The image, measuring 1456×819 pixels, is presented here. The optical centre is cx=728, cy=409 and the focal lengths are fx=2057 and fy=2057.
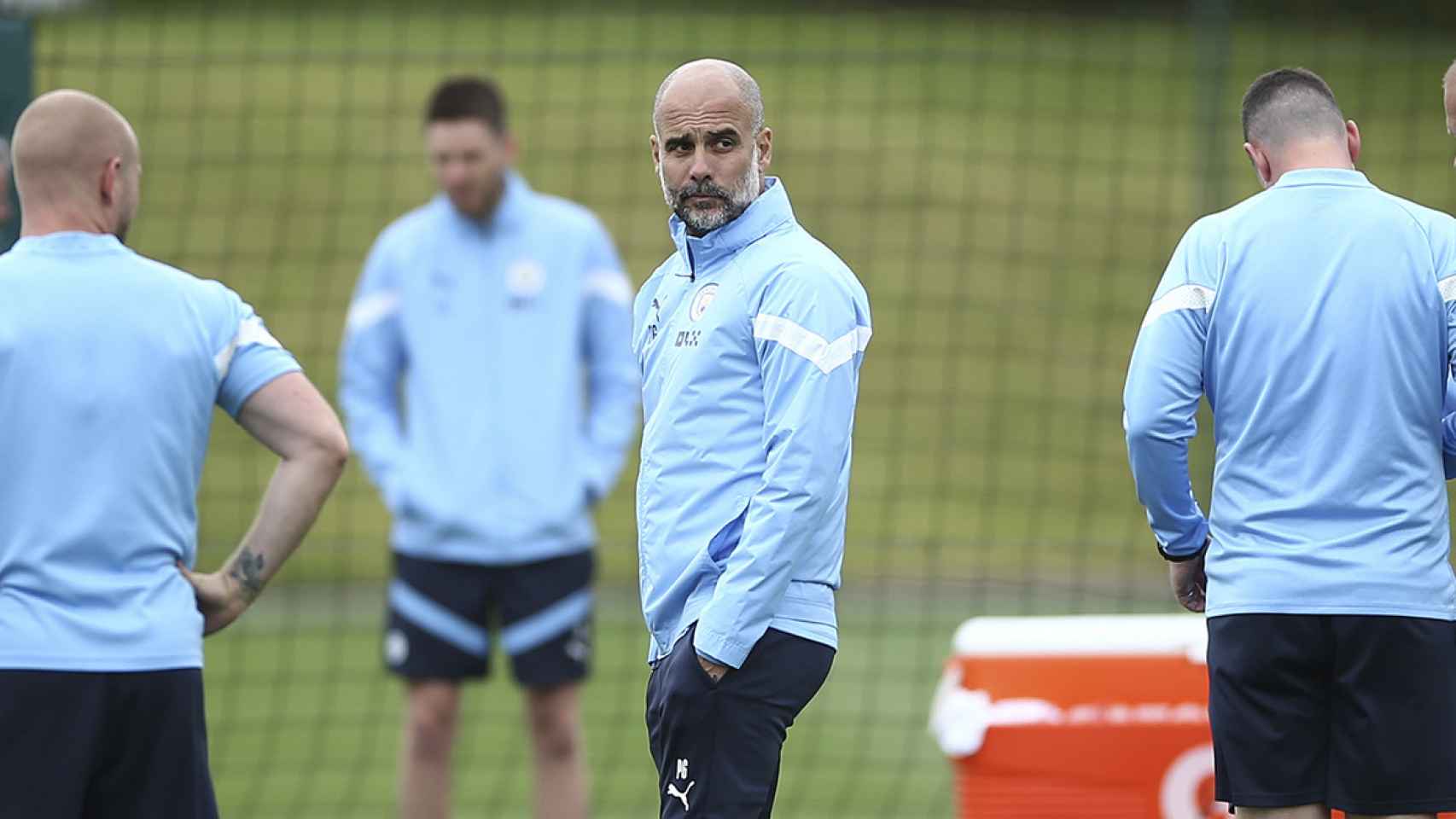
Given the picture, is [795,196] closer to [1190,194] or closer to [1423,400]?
[1190,194]

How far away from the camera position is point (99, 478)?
3.58 meters

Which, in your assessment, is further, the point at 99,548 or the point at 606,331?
the point at 606,331

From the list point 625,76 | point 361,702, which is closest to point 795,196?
point 625,76

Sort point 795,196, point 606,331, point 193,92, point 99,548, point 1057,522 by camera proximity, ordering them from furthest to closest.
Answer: point 193,92, point 795,196, point 1057,522, point 606,331, point 99,548

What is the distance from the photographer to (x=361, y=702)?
877cm

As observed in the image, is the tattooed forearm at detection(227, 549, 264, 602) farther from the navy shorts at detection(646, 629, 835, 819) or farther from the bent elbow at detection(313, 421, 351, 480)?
the navy shorts at detection(646, 629, 835, 819)

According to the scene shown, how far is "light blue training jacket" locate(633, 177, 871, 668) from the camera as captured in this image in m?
3.55

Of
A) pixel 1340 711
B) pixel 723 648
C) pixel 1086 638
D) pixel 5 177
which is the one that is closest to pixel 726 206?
pixel 723 648

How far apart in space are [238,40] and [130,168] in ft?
54.1

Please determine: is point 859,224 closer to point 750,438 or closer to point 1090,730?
point 1090,730

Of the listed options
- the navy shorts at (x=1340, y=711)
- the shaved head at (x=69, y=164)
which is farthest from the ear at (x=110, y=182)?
the navy shorts at (x=1340, y=711)

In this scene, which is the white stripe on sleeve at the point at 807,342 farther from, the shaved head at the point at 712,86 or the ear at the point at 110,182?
the ear at the point at 110,182

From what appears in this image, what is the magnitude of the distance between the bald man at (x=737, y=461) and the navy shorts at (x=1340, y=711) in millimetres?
783

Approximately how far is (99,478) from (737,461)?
1.12 metres
